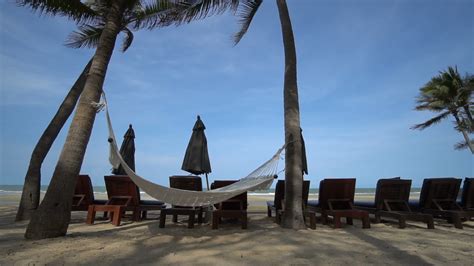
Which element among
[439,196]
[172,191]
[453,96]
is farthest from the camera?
[453,96]

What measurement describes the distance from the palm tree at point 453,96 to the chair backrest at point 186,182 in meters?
14.1

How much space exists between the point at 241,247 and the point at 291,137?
2.00m

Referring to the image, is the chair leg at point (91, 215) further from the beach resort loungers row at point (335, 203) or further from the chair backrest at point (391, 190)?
the chair backrest at point (391, 190)

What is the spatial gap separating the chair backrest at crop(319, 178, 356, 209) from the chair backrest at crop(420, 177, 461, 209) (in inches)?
54.6

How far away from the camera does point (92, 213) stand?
16.2ft

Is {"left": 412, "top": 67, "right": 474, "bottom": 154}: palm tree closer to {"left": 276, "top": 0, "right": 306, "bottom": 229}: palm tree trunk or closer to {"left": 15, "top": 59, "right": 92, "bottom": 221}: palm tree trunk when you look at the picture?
{"left": 276, "top": 0, "right": 306, "bottom": 229}: palm tree trunk

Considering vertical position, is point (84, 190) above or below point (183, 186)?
below

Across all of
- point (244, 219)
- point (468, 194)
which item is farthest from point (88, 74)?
point (468, 194)

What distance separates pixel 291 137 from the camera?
454 centimetres

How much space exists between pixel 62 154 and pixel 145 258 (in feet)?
6.34

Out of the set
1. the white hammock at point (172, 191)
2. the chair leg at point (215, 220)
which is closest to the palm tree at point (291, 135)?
the white hammock at point (172, 191)

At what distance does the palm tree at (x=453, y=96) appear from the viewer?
13684 mm

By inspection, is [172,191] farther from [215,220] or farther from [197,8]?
[197,8]

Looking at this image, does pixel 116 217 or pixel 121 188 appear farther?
pixel 121 188
